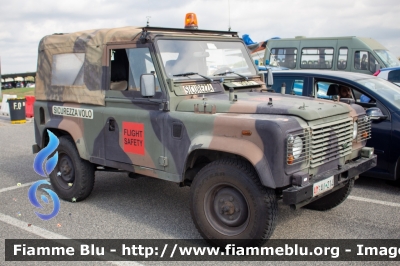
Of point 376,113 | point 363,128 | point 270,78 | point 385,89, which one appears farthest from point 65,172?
point 385,89

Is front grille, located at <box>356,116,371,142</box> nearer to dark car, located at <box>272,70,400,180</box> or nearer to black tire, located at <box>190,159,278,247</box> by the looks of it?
dark car, located at <box>272,70,400,180</box>

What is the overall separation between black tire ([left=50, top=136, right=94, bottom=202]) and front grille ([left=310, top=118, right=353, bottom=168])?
9.82 feet

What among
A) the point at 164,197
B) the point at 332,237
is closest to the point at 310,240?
the point at 332,237

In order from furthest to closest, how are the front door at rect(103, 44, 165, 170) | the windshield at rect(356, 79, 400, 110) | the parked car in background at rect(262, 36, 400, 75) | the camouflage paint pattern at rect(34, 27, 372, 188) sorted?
1. the parked car in background at rect(262, 36, 400, 75)
2. the windshield at rect(356, 79, 400, 110)
3. the front door at rect(103, 44, 165, 170)
4. the camouflage paint pattern at rect(34, 27, 372, 188)

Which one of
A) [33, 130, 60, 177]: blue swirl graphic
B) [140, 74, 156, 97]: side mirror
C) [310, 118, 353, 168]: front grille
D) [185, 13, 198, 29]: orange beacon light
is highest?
[185, 13, 198, 29]: orange beacon light

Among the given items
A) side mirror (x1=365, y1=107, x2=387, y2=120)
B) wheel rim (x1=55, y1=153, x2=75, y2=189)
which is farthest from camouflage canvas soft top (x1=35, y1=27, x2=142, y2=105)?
side mirror (x1=365, y1=107, x2=387, y2=120)

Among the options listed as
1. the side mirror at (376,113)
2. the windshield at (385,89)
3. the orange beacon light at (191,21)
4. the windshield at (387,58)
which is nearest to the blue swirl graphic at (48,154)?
the orange beacon light at (191,21)

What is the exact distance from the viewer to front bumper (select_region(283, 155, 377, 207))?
3.79m

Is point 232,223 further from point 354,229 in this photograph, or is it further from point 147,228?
point 354,229

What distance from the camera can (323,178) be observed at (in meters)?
4.13

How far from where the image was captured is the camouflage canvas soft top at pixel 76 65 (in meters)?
5.36

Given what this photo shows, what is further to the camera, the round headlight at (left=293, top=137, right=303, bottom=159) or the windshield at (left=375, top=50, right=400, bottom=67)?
the windshield at (left=375, top=50, right=400, bottom=67)

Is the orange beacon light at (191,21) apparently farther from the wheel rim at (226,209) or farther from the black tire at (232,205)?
the wheel rim at (226,209)

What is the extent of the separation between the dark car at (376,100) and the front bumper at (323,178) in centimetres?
118
